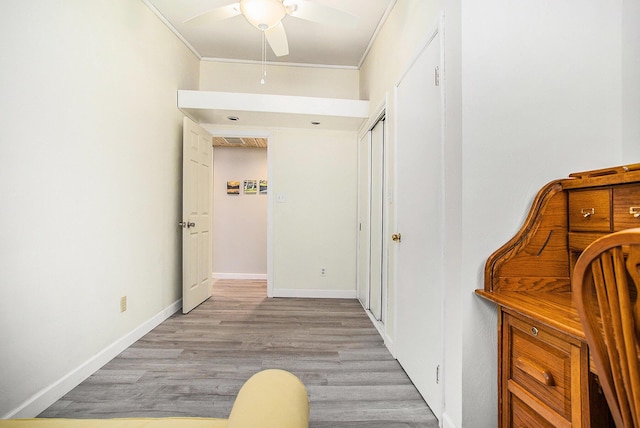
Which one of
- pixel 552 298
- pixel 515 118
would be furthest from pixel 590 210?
pixel 515 118

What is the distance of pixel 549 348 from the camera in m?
0.94

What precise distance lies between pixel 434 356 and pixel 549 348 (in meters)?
0.75

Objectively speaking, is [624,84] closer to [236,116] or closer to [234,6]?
[234,6]

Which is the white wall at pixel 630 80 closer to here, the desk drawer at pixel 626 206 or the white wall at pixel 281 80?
the desk drawer at pixel 626 206

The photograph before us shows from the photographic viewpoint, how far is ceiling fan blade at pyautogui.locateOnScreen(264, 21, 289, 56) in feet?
7.36

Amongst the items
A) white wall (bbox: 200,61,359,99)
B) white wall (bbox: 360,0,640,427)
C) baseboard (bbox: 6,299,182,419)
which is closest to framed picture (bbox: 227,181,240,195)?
white wall (bbox: 200,61,359,99)

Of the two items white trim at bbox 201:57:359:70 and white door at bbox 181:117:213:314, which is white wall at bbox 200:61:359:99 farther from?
white door at bbox 181:117:213:314

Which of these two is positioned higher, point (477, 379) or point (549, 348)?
point (549, 348)

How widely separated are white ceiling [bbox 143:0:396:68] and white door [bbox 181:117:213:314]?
36.1 inches

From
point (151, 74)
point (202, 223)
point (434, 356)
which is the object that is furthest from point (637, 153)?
point (202, 223)

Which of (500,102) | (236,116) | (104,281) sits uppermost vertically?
(236,116)

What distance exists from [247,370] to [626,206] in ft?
6.80

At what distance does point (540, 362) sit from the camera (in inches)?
38.6

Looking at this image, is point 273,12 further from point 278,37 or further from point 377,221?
point 377,221
